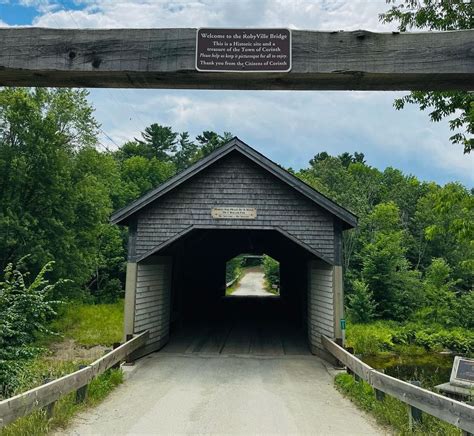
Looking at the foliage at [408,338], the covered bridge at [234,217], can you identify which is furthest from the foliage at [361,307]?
the covered bridge at [234,217]

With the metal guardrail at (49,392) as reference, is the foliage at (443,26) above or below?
above

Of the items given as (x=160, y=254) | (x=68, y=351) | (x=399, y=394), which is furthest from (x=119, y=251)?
(x=399, y=394)

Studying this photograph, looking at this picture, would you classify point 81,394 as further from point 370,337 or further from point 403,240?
point 403,240

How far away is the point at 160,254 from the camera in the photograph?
480 inches

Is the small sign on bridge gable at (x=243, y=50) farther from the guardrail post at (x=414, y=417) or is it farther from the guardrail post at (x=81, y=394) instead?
the guardrail post at (x=81, y=394)

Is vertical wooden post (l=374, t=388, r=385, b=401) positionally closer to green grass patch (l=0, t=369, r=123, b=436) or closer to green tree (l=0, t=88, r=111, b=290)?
green grass patch (l=0, t=369, r=123, b=436)

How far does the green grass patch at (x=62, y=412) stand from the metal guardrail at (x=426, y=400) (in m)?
4.20

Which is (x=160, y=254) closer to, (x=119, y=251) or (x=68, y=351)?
(x=68, y=351)

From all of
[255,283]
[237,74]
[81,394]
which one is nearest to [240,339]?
[81,394]

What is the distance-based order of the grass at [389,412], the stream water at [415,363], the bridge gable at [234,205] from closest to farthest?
the grass at [389,412] < the bridge gable at [234,205] < the stream water at [415,363]

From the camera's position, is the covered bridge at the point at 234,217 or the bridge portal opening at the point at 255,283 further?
the bridge portal opening at the point at 255,283

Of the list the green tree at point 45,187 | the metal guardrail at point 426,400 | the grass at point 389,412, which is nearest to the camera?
the metal guardrail at point 426,400

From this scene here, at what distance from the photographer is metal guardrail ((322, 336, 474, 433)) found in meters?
3.76

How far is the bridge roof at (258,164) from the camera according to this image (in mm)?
10492
